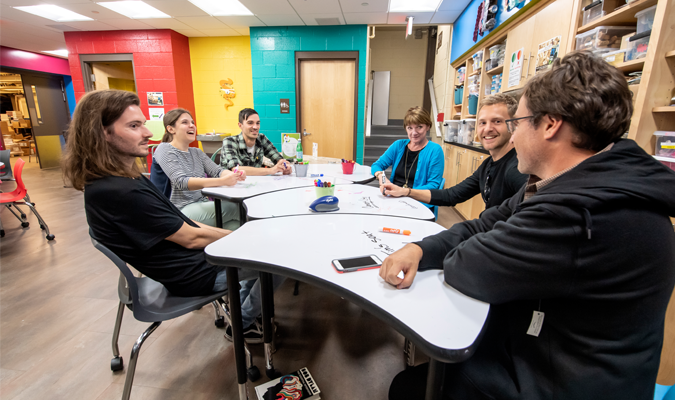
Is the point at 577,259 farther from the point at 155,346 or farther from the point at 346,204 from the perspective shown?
the point at 155,346

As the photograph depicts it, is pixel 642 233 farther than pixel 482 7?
No

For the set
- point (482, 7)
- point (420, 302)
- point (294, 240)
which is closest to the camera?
point (420, 302)

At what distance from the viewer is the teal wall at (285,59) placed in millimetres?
5191

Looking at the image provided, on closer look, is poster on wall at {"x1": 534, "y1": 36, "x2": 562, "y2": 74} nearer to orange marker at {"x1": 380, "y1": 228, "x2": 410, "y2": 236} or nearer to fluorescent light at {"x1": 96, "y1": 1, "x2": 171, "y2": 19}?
orange marker at {"x1": 380, "y1": 228, "x2": 410, "y2": 236}

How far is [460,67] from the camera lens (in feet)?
16.6

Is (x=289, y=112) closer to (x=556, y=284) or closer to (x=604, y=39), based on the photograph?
(x=604, y=39)

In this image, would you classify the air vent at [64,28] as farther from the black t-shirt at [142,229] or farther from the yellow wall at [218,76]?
the black t-shirt at [142,229]

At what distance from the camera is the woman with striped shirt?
208 centimetres

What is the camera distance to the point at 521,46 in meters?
2.88

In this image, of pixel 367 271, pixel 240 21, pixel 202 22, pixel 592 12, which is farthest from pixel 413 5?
pixel 367 271

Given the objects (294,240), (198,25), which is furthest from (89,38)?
(294,240)

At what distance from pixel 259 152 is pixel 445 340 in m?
A: 2.59

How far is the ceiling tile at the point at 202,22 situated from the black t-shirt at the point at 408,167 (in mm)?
4104

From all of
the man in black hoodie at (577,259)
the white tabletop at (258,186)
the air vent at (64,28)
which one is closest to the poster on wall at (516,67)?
the white tabletop at (258,186)
